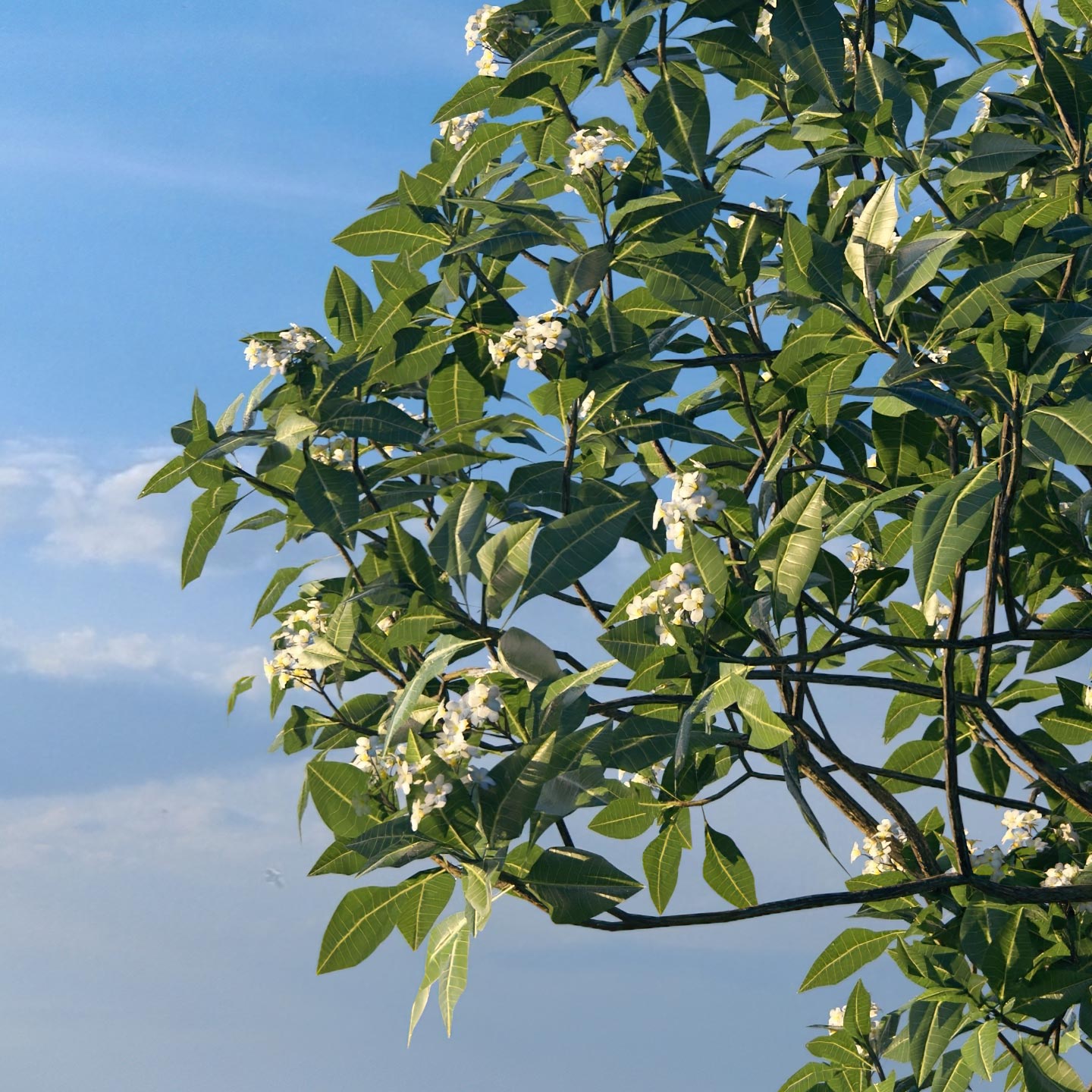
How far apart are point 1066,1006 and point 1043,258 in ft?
5.69

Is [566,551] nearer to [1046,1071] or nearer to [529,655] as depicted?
[529,655]

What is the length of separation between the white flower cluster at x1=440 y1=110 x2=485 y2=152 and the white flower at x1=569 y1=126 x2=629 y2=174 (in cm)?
50

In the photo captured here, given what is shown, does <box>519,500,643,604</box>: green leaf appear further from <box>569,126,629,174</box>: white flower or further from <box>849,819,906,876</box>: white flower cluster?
<box>849,819,906,876</box>: white flower cluster

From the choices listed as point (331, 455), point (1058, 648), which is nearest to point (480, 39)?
point (331, 455)

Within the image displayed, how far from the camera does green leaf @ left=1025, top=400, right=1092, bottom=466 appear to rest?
199 centimetres

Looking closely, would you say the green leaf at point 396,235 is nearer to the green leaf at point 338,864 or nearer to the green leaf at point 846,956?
the green leaf at point 338,864

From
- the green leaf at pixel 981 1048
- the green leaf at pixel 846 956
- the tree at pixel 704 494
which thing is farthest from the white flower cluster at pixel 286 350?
the green leaf at pixel 981 1048

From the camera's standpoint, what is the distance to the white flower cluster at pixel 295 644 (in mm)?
2838

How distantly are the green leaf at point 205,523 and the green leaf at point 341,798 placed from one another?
682 millimetres

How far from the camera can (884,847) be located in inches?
127

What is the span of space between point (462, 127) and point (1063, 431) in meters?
1.71

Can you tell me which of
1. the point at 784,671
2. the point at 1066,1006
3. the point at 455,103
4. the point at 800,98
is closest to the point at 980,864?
the point at 1066,1006

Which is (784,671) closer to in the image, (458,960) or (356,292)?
(458,960)

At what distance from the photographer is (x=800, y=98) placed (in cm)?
308
